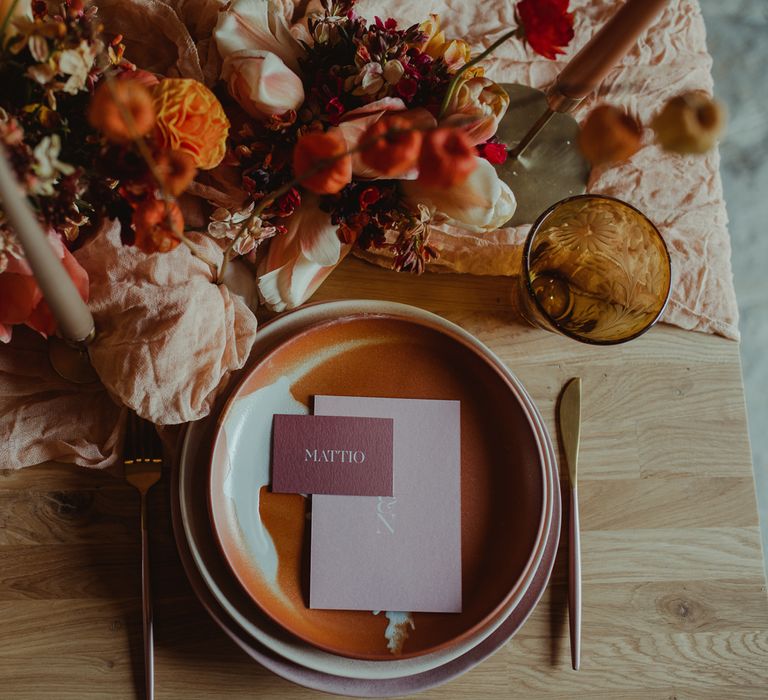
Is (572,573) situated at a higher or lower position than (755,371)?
lower

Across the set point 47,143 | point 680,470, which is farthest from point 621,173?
point 47,143

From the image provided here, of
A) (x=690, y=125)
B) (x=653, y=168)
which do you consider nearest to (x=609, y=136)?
(x=690, y=125)

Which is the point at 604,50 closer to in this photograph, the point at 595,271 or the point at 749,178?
the point at 595,271

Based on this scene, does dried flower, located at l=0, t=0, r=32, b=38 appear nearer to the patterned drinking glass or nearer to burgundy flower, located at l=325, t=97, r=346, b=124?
burgundy flower, located at l=325, t=97, r=346, b=124

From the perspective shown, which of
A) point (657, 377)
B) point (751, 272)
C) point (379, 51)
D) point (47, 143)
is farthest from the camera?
point (751, 272)

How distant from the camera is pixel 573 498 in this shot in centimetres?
75

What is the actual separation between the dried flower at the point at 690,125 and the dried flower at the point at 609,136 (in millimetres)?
33

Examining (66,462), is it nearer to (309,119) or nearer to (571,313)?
(309,119)

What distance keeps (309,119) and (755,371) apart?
0.87 metres

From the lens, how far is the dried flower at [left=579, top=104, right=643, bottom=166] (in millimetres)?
400

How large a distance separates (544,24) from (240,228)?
0.33 m

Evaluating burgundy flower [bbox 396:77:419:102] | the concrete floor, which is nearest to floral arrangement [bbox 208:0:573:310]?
burgundy flower [bbox 396:77:419:102]

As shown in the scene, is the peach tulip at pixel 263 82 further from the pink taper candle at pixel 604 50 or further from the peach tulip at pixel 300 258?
the pink taper candle at pixel 604 50

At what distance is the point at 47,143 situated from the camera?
16.7 inches
